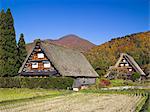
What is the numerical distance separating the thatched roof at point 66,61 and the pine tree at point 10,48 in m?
2.23

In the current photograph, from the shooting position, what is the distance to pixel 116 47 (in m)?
120

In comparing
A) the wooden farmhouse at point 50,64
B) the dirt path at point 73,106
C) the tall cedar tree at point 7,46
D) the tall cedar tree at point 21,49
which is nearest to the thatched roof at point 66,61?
the wooden farmhouse at point 50,64

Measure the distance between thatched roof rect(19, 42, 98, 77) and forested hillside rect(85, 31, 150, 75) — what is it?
50.9ft

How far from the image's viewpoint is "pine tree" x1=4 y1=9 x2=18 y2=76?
4141 centimetres

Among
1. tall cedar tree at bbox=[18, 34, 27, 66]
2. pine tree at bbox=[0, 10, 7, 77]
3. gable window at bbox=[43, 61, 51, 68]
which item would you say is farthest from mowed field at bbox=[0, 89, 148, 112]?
tall cedar tree at bbox=[18, 34, 27, 66]

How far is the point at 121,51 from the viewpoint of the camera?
365ft

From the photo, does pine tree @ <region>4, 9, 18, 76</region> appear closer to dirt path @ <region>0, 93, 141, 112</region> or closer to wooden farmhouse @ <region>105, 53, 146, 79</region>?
dirt path @ <region>0, 93, 141, 112</region>

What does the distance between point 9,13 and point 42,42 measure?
6.21 meters

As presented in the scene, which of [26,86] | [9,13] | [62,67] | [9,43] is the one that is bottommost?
[26,86]

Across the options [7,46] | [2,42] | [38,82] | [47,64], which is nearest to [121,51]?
[47,64]

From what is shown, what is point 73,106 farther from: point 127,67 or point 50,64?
point 127,67

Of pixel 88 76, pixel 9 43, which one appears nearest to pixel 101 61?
pixel 88 76

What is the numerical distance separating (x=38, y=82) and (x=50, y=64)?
5.17m

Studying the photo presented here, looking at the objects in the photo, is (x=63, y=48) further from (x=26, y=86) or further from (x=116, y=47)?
(x=116, y=47)
